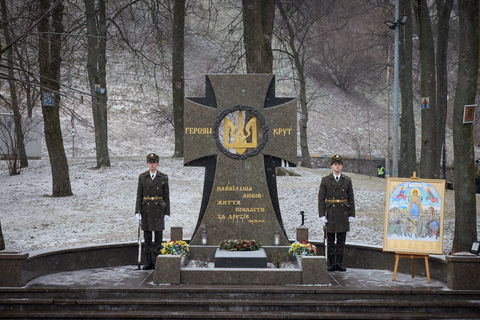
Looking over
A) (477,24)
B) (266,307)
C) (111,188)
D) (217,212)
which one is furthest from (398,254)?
(111,188)

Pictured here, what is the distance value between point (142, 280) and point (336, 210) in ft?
11.1

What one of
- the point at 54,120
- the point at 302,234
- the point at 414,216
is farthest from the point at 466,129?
the point at 54,120

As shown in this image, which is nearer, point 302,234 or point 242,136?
point 242,136

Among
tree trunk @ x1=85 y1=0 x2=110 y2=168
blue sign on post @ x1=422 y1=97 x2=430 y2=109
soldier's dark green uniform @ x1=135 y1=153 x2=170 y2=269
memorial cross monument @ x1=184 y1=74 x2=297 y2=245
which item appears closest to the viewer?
soldier's dark green uniform @ x1=135 y1=153 x2=170 y2=269

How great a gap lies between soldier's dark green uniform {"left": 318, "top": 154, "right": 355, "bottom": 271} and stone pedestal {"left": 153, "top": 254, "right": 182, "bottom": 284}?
8.83 feet

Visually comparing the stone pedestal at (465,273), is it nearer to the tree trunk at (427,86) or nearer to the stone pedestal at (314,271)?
the stone pedestal at (314,271)

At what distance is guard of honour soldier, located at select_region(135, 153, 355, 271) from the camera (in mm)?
9594

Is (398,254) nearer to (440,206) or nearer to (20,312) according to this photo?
(440,206)

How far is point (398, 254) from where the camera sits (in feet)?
29.4

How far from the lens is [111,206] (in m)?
18.8

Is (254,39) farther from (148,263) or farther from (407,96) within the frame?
(148,263)

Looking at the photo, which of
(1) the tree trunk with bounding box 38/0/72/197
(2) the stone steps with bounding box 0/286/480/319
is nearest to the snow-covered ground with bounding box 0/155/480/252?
(1) the tree trunk with bounding box 38/0/72/197

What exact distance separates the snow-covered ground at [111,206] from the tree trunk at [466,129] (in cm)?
216

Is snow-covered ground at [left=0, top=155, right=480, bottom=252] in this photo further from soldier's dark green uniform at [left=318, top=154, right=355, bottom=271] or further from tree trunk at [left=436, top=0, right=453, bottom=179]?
soldier's dark green uniform at [left=318, top=154, right=355, bottom=271]
